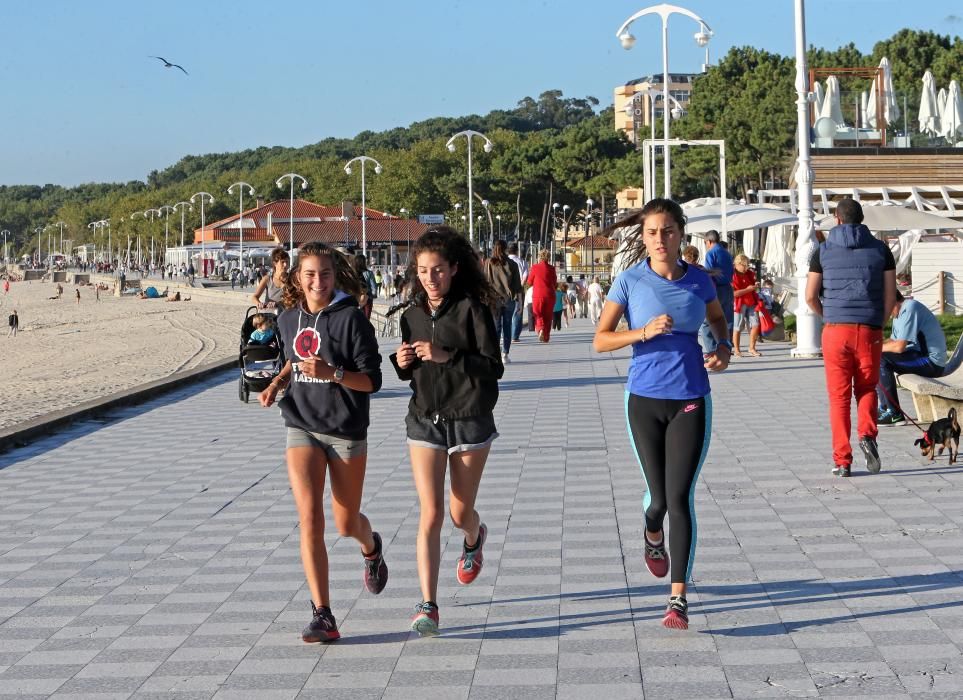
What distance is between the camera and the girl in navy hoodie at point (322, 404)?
5.29 meters

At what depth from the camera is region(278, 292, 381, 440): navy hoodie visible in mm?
5297

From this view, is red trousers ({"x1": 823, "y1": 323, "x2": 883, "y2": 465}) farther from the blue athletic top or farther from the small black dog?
the blue athletic top

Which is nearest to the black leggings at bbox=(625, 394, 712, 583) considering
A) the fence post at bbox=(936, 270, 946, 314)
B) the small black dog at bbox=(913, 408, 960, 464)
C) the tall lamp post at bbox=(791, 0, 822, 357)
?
the small black dog at bbox=(913, 408, 960, 464)

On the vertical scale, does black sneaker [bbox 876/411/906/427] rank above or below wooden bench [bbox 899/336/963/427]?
below

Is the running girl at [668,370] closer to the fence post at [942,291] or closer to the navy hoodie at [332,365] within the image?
the navy hoodie at [332,365]

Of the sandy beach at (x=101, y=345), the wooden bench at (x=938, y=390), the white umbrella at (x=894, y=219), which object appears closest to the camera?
the wooden bench at (x=938, y=390)

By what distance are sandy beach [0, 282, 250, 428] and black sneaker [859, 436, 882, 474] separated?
7953 mm

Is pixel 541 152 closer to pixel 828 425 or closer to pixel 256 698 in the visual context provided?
pixel 828 425

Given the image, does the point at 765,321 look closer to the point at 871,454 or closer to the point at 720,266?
the point at 720,266

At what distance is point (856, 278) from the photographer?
888 centimetres

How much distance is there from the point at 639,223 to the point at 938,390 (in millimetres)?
5332

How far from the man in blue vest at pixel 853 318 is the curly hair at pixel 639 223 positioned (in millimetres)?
2953

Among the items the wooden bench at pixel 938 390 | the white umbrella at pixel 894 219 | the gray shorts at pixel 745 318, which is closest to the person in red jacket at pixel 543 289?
the gray shorts at pixel 745 318

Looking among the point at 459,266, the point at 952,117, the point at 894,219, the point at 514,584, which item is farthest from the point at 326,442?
the point at 952,117
